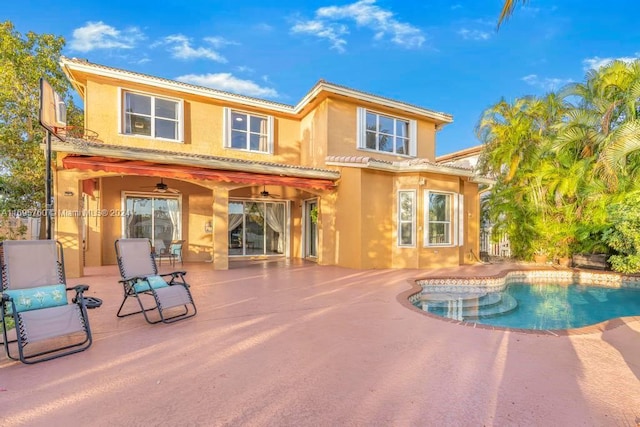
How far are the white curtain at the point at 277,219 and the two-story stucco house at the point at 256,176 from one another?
64cm

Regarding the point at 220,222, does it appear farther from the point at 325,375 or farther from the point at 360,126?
the point at 325,375

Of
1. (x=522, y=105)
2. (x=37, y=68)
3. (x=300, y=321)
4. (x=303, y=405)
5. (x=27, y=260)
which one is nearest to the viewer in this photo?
(x=303, y=405)

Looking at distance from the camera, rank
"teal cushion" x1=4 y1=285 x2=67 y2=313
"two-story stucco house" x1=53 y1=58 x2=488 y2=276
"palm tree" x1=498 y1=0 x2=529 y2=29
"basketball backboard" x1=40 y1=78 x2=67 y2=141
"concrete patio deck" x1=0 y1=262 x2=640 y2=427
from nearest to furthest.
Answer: "concrete patio deck" x1=0 y1=262 x2=640 y2=427
"palm tree" x1=498 y1=0 x2=529 y2=29
"teal cushion" x1=4 y1=285 x2=67 y2=313
"basketball backboard" x1=40 y1=78 x2=67 y2=141
"two-story stucco house" x1=53 y1=58 x2=488 y2=276

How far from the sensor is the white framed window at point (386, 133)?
18.2 m

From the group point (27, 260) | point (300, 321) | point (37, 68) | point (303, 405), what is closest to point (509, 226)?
point (300, 321)

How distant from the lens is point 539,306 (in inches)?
438

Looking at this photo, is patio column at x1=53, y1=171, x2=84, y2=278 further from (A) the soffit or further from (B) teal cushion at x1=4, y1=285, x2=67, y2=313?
(B) teal cushion at x1=4, y1=285, x2=67, y2=313

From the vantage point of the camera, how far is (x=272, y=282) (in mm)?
12023

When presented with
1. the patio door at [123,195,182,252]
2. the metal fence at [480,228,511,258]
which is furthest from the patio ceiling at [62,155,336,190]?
the metal fence at [480,228,511,258]

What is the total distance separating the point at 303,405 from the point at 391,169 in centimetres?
1300

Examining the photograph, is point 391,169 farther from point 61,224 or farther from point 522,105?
point 61,224

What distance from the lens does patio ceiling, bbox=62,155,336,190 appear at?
11.7 m

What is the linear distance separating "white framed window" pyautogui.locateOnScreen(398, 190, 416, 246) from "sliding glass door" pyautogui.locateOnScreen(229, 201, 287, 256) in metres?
7.84

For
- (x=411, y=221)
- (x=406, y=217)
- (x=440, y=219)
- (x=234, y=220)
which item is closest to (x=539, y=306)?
(x=440, y=219)
